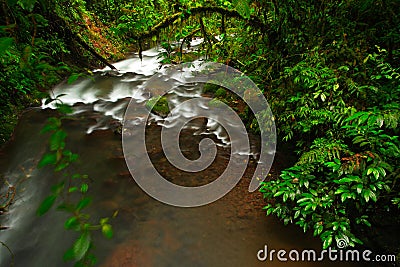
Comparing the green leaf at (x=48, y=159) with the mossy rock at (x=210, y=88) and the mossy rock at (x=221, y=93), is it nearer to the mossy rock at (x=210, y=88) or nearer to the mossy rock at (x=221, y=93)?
the mossy rock at (x=221, y=93)

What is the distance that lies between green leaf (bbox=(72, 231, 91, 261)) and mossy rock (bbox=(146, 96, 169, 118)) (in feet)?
16.4

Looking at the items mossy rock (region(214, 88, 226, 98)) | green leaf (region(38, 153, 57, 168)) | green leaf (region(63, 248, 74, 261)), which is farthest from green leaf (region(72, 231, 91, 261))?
mossy rock (region(214, 88, 226, 98))

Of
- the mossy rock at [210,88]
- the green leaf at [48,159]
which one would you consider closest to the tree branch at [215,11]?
the mossy rock at [210,88]

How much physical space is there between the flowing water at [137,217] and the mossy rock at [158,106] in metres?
0.96

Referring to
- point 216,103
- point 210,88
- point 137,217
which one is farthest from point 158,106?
point 137,217

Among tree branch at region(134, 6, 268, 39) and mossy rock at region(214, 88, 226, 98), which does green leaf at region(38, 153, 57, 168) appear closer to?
tree branch at region(134, 6, 268, 39)

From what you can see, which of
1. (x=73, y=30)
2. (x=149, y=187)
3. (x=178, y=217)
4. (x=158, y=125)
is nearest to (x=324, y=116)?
(x=178, y=217)

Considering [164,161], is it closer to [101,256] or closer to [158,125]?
[158,125]

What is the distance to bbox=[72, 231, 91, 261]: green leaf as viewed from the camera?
1.03 meters

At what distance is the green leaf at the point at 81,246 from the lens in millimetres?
1034

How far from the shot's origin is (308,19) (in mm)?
3844

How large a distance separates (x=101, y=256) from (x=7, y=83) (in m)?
4.17

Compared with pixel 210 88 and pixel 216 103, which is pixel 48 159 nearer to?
pixel 216 103

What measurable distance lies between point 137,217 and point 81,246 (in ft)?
7.82
